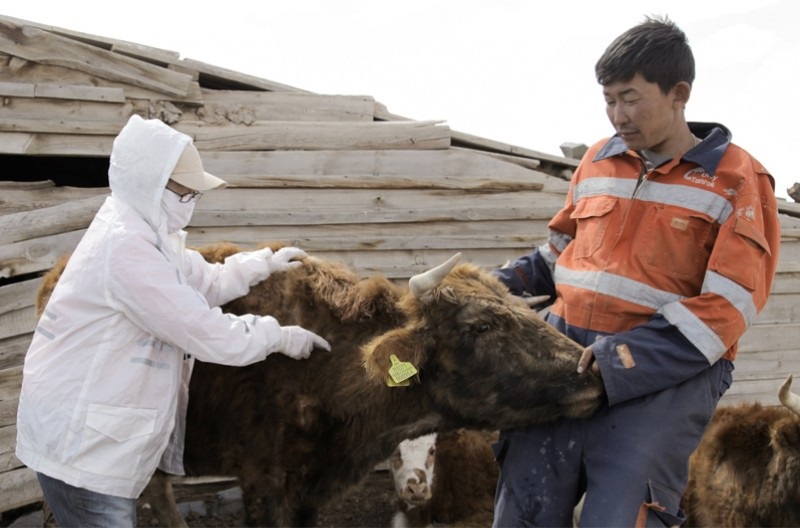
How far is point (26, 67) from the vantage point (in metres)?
7.68

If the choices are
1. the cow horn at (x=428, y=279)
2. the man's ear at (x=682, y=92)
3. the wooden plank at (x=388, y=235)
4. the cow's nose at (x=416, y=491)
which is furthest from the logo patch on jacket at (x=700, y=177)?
the wooden plank at (x=388, y=235)

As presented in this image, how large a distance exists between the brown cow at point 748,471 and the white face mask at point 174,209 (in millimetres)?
4973

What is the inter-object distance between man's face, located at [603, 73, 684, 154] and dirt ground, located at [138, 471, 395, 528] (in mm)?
5104

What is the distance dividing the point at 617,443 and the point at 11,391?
542 centimetres

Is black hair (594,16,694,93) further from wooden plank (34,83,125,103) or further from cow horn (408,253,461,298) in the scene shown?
wooden plank (34,83,125,103)

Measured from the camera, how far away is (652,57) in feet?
12.2

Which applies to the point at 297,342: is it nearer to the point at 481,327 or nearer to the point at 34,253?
the point at 481,327

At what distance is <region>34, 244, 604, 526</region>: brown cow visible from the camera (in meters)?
4.55

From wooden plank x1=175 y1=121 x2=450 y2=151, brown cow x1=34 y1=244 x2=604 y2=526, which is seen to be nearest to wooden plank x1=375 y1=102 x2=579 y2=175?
wooden plank x1=175 y1=121 x2=450 y2=151

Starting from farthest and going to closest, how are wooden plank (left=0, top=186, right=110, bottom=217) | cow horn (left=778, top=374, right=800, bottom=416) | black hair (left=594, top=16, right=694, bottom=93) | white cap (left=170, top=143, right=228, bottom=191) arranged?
1. wooden plank (left=0, top=186, right=110, bottom=217)
2. cow horn (left=778, top=374, right=800, bottom=416)
3. white cap (left=170, top=143, right=228, bottom=191)
4. black hair (left=594, top=16, right=694, bottom=93)

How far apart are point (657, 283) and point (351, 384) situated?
1940 mm

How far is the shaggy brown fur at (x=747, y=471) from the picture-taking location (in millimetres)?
6836

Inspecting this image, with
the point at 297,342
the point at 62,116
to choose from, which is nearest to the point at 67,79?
the point at 62,116

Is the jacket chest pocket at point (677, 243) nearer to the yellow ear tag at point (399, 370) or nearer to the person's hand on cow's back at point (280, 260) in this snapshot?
the yellow ear tag at point (399, 370)
